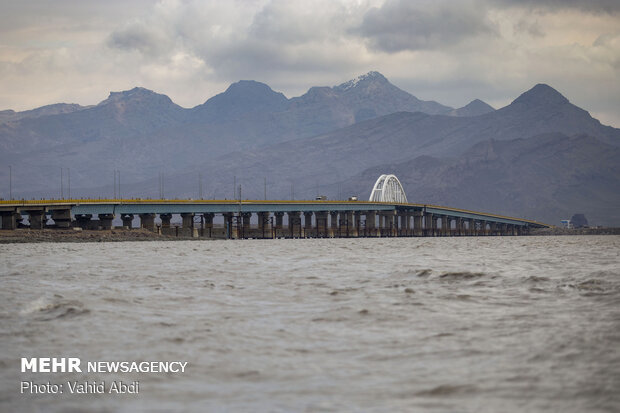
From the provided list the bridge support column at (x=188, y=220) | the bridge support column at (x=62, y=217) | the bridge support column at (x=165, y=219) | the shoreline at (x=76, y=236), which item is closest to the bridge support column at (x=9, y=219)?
the shoreline at (x=76, y=236)

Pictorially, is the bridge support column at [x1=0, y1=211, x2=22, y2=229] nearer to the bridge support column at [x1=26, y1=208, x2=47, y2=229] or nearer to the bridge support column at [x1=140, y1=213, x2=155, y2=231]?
the bridge support column at [x1=26, y1=208, x2=47, y2=229]

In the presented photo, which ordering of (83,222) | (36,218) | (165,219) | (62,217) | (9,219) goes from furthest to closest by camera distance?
1. (165,219)
2. (83,222)
3. (62,217)
4. (36,218)
5. (9,219)

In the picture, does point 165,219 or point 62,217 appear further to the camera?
point 165,219

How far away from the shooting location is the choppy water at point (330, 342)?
19750 mm

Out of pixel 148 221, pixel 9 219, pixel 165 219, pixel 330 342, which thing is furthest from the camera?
pixel 165 219

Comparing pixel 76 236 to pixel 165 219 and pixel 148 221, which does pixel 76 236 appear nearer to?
pixel 148 221

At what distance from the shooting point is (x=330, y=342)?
2684cm

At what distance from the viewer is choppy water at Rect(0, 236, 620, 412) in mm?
19750

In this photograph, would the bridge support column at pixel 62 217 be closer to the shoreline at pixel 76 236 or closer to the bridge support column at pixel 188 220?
the shoreline at pixel 76 236

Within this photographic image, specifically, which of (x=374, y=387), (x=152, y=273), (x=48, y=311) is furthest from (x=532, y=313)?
(x=152, y=273)

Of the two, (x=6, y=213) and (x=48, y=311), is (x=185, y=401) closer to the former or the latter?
(x=48, y=311)

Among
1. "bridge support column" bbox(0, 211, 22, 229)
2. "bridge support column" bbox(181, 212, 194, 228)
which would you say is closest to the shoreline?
"bridge support column" bbox(0, 211, 22, 229)

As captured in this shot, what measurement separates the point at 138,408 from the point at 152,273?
131 feet

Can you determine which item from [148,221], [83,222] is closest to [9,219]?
[83,222]
